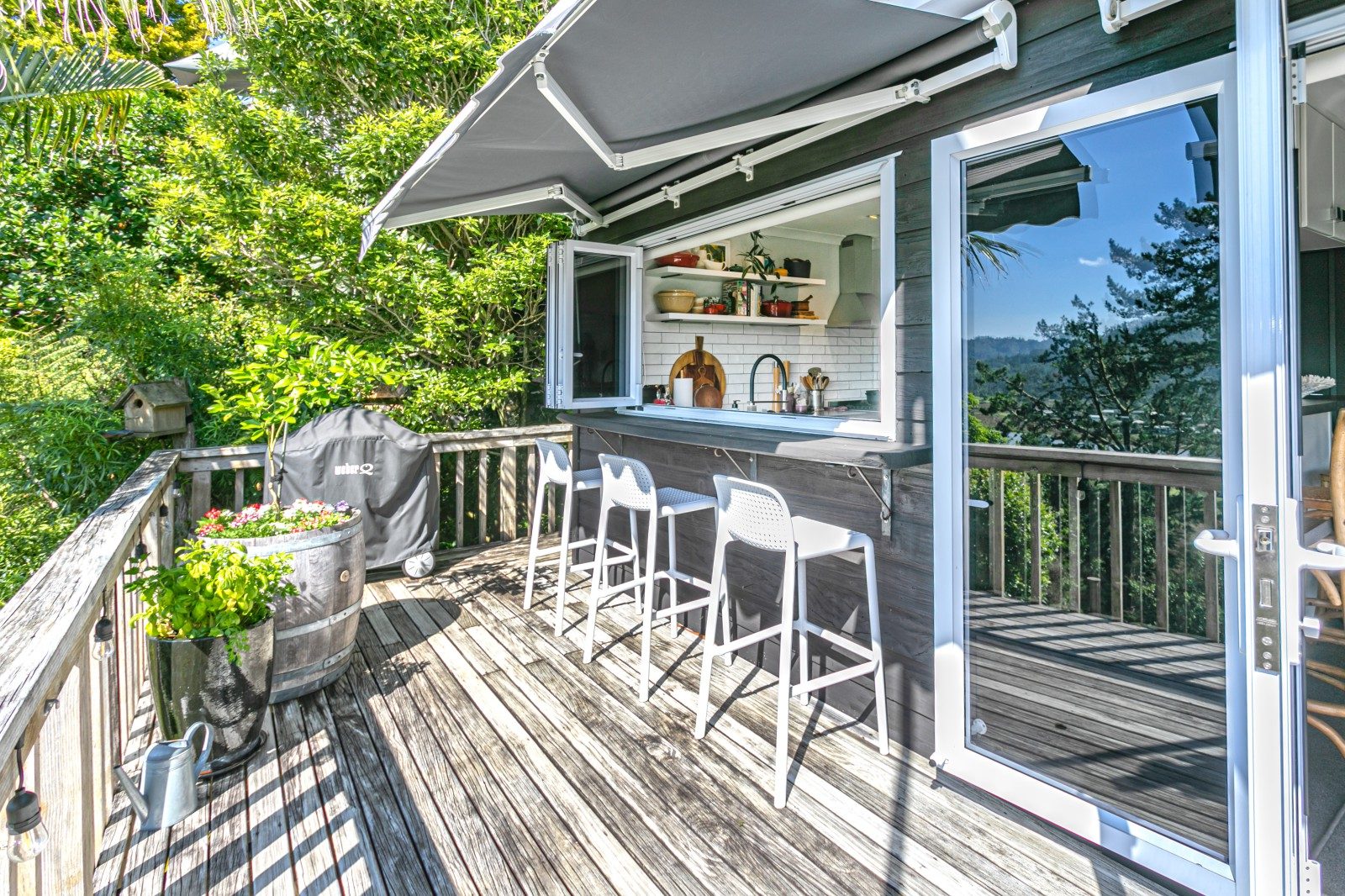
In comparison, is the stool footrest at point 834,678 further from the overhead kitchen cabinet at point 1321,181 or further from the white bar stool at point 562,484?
the overhead kitchen cabinet at point 1321,181

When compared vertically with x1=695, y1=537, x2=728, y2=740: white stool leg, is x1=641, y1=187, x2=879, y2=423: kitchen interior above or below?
above

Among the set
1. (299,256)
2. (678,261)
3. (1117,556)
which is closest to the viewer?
(1117,556)

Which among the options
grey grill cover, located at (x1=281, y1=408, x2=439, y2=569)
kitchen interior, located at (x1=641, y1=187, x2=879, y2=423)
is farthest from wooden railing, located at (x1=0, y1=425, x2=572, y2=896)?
kitchen interior, located at (x1=641, y1=187, x2=879, y2=423)

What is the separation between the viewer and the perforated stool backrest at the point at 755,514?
2314 millimetres

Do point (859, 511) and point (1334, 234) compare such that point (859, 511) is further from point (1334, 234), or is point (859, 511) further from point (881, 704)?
point (1334, 234)

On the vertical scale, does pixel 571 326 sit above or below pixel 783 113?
below

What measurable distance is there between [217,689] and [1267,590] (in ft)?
9.24

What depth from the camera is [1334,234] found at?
2.38 metres

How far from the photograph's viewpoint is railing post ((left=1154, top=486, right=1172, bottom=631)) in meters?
1.80

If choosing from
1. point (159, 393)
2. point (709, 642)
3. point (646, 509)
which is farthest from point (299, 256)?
point (709, 642)

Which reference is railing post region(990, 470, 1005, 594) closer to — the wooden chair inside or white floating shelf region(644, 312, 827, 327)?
the wooden chair inside

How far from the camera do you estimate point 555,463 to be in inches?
148

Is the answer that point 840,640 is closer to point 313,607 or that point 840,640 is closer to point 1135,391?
point 1135,391

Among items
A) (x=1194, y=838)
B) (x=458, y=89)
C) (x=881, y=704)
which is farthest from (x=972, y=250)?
(x=458, y=89)
